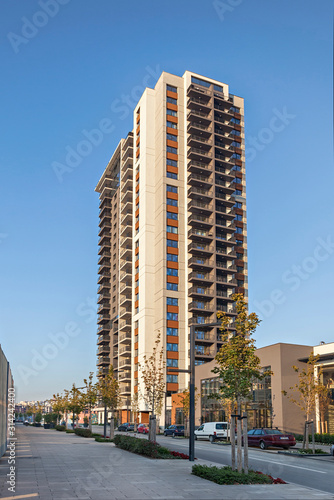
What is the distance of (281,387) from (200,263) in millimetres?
37971

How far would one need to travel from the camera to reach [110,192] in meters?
121

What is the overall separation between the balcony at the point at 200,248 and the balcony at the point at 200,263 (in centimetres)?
119

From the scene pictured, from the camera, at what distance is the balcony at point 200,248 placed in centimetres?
8169

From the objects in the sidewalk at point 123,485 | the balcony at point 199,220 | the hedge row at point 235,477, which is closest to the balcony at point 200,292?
the balcony at point 199,220

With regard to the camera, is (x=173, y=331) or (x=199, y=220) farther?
(x=199, y=220)

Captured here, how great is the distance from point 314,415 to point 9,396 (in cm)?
2773

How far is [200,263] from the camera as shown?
81.8m

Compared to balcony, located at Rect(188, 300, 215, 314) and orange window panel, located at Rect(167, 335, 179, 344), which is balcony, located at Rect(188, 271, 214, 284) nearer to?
balcony, located at Rect(188, 300, 215, 314)

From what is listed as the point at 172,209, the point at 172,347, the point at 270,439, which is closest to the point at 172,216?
the point at 172,209

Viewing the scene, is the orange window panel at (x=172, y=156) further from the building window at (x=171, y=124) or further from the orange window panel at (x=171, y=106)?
the orange window panel at (x=171, y=106)

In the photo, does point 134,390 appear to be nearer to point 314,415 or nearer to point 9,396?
point 314,415

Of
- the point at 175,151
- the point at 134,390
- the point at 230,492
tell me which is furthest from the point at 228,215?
the point at 230,492

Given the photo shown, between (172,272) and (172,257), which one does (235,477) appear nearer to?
(172,272)

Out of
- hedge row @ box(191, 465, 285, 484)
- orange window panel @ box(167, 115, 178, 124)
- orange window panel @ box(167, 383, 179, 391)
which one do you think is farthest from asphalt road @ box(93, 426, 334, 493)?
orange window panel @ box(167, 115, 178, 124)
